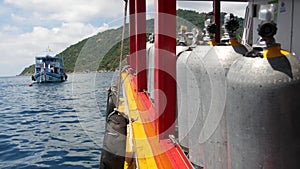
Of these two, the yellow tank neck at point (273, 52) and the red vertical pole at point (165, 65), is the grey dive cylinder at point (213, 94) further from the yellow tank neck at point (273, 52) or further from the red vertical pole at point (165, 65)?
the red vertical pole at point (165, 65)

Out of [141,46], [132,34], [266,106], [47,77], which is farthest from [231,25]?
[47,77]

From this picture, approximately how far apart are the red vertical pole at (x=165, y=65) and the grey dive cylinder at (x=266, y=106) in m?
1.22

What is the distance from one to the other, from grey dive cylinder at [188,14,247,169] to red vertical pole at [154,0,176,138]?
0.69 m

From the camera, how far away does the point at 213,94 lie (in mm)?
1299

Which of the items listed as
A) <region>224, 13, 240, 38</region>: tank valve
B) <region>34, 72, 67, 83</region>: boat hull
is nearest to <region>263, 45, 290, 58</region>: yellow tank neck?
<region>224, 13, 240, 38</region>: tank valve

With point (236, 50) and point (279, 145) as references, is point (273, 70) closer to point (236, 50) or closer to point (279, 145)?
point (279, 145)

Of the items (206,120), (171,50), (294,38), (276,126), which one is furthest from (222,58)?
(294,38)

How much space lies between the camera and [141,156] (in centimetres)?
213

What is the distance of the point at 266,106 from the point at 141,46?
443 centimetres

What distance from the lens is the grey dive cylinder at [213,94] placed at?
125 cm

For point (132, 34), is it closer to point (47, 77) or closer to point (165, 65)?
point (165, 65)

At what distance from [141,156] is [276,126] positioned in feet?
4.46

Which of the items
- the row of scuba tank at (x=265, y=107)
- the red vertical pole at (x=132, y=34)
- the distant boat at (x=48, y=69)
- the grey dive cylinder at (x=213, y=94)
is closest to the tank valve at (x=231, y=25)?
the grey dive cylinder at (x=213, y=94)

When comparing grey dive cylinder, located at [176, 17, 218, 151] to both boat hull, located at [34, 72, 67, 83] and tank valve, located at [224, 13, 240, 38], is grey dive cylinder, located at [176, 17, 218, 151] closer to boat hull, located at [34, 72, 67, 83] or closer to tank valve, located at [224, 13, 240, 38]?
tank valve, located at [224, 13, 240, 38]
